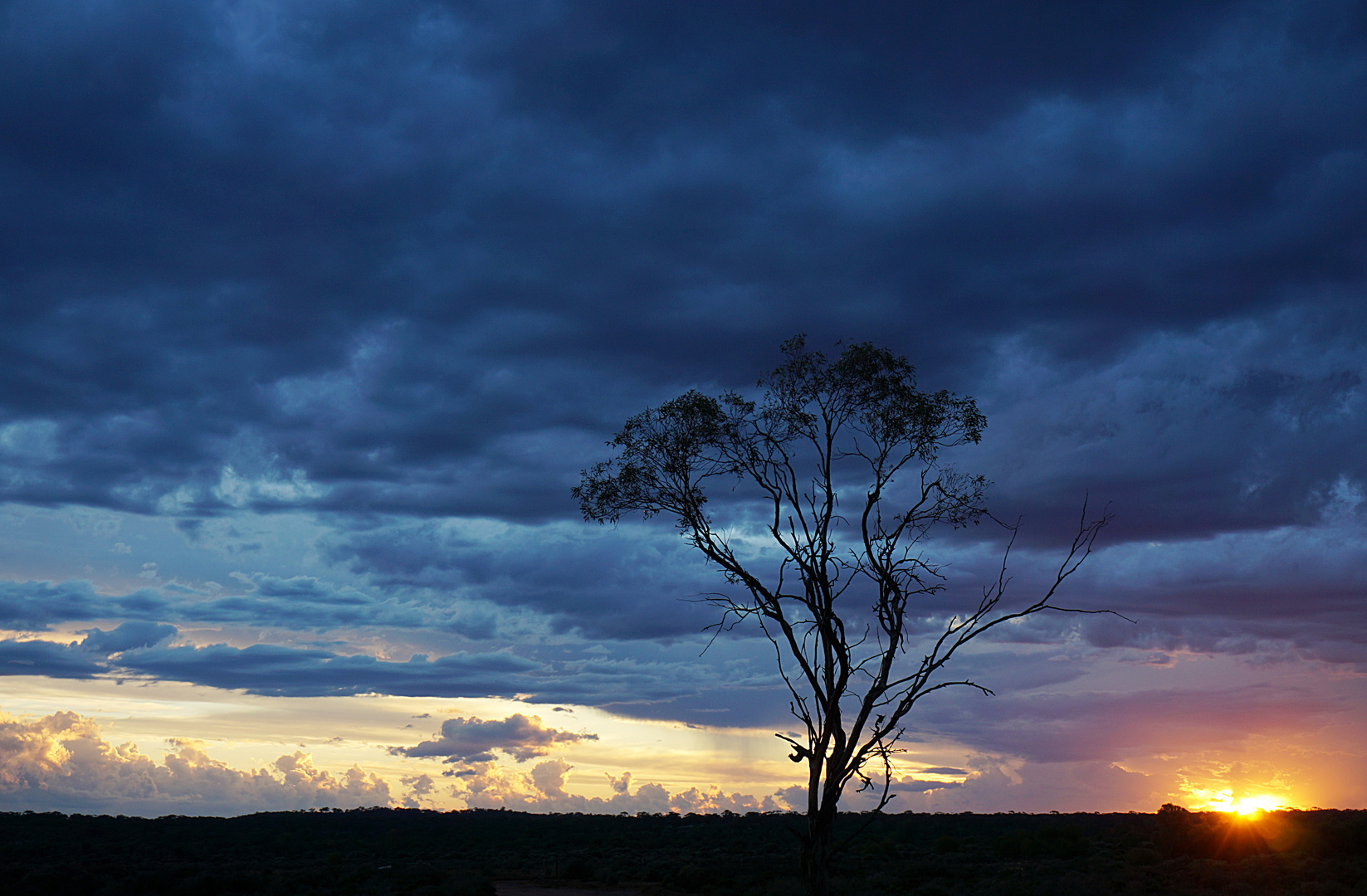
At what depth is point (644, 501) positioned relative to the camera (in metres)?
18.6

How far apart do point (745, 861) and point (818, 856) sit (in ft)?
136

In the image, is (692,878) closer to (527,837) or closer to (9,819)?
(527,837)

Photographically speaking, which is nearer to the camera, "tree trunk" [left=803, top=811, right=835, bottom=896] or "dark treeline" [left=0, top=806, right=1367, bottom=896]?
"tree trunk" [left=803, top=811, right=835, bottom=896]

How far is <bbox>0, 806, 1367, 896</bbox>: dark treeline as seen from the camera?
40.8 meters

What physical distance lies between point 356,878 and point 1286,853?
45.9m

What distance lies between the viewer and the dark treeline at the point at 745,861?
40750 mm

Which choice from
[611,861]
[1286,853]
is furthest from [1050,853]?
[611,861]

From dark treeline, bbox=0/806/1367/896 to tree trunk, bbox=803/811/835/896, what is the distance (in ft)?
Result: 88.0

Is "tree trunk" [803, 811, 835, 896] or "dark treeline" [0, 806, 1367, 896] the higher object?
"tree trunk" [803, 811, 835, 896]

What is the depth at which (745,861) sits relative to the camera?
5288cm

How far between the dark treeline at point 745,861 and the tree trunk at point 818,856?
26809 mm

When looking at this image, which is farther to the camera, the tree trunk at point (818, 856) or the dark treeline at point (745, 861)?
the dark treeline at point (745, 861)

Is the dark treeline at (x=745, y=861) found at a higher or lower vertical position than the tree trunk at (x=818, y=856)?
lower

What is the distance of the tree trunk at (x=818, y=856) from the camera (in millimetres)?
14617
